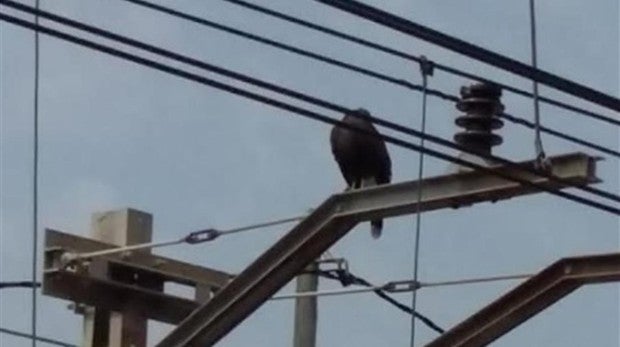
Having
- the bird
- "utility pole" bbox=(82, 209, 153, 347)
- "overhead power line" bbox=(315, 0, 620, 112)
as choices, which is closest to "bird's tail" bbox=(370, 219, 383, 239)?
the bird

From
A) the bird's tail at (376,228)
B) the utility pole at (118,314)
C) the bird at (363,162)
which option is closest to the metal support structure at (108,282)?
the utility pole at (118,314)

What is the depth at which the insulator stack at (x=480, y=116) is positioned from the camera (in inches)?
365

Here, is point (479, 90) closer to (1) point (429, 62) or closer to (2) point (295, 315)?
(1) point (429, 62)

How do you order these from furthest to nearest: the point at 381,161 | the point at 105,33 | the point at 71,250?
1. the point at 381,161
2. the point at 71,250
3. the point at 105,33

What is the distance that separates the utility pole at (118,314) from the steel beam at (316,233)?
0.16m

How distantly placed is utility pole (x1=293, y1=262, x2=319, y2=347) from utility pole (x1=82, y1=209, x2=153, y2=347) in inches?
26.3

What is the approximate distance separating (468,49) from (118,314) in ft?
12.7

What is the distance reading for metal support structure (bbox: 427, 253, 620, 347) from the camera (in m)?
10.2

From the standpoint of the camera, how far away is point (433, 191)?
9.76m

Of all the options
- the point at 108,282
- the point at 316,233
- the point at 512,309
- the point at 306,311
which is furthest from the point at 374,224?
the point at 108,282

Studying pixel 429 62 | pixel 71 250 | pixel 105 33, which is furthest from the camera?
pixel 71 250

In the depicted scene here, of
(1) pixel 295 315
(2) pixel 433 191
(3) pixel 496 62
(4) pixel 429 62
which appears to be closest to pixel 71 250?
(1) pixel 295 315

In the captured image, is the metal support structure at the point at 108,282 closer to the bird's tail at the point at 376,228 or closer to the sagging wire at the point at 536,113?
the bird's tail at the point at 376,228

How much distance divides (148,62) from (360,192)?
3.18 meters
